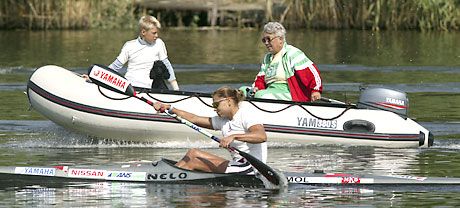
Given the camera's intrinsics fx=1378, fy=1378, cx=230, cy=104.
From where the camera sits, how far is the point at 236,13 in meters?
36.6

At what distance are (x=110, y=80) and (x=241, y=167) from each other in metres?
2.73

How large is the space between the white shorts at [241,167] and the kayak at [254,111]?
2850 mm

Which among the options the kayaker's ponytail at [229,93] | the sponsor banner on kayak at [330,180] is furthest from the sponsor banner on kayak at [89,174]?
the sponsor banner on kayak at [330,180]

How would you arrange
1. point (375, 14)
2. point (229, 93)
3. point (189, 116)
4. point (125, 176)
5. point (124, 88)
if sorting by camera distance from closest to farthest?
point (229, 93) < point (125, 176) < point (189, 116) < point (124, 88) < point (375, 14)

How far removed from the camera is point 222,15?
36.6 metres

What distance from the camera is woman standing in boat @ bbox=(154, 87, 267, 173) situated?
11.9 m

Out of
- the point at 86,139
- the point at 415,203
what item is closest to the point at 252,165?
the point at 415,203

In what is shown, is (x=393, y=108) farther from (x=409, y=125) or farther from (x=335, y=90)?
(x=335, y=90)

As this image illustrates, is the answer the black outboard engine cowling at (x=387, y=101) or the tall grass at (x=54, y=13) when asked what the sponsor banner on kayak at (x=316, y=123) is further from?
the tall grass at (x=54, y=13)

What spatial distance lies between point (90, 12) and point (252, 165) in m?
23.5

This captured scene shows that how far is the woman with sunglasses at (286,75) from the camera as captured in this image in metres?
15.1

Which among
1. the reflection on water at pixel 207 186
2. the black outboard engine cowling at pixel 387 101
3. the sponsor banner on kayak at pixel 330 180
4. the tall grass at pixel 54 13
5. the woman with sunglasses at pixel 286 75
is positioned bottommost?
the tall grass at pixel 54 13

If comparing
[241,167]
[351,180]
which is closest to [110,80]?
[241,167]

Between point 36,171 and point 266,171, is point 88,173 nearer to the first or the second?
point 36,171
